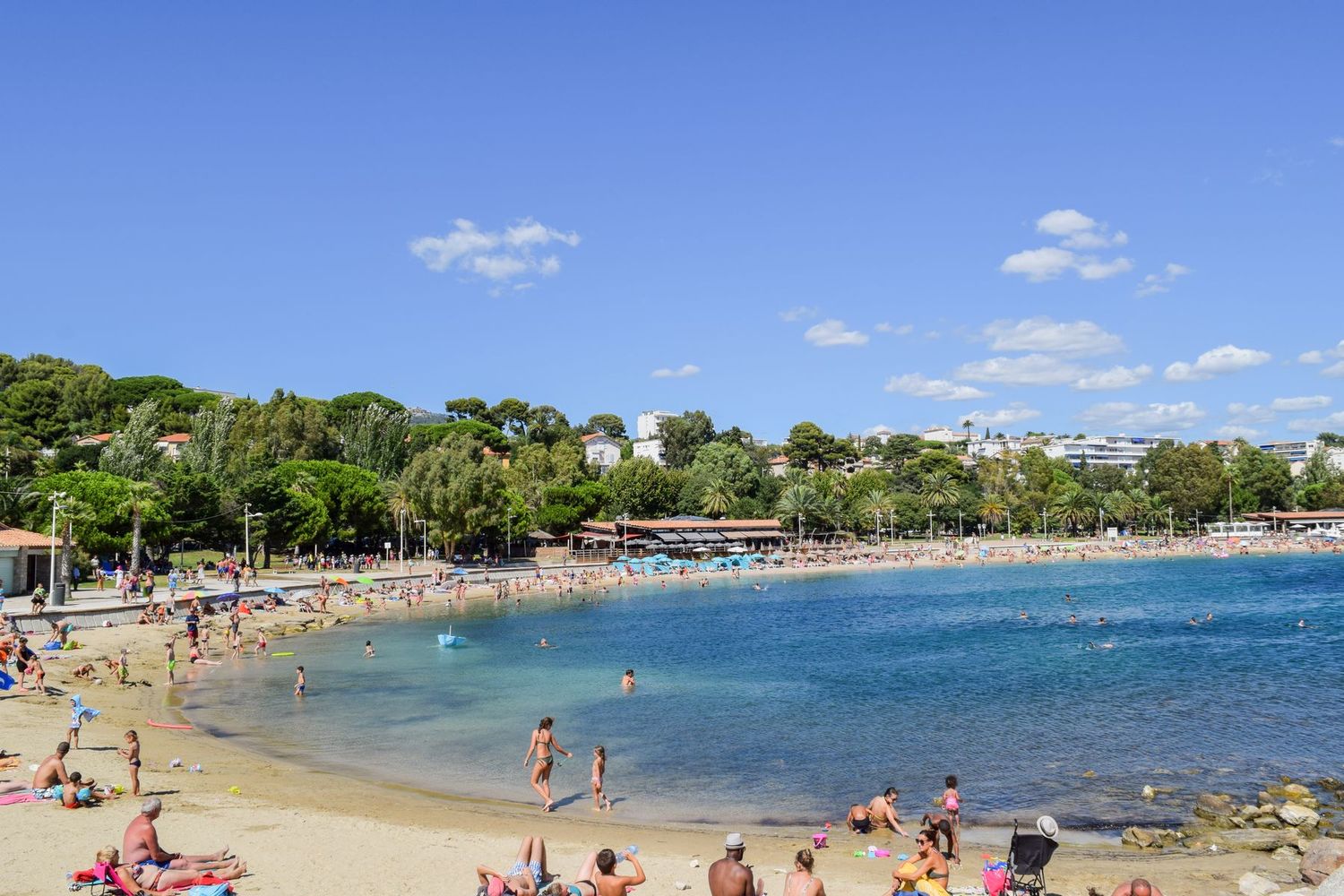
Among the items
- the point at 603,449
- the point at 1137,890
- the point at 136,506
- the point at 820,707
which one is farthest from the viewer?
the point at 603,449

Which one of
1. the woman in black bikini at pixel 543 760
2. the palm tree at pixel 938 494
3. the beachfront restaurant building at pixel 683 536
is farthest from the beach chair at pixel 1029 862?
the palm tree at pixel 938 494

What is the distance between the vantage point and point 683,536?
292 feet

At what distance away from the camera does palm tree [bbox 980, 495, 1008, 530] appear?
401 feet

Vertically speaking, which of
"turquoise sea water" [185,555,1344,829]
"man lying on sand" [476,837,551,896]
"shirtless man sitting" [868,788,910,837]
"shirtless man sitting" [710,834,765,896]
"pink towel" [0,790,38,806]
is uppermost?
"shirtless man sitting" [710,834,765,896]

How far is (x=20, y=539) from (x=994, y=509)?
364 feet

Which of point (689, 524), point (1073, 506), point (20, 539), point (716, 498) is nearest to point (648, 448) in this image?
point (716, 498)

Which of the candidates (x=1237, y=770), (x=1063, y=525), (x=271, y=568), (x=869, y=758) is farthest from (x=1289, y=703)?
(x=1063, y=525)

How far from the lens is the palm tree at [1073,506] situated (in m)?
122

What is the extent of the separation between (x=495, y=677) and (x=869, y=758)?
1400cm

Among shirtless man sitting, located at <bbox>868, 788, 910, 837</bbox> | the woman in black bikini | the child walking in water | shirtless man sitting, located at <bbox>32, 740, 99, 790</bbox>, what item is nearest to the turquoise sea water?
the child walking in water

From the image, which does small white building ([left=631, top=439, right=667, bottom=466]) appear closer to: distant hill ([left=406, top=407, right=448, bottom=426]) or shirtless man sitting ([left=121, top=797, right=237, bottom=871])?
distant hill ([left=406, top=407, right=448, bottom=426])

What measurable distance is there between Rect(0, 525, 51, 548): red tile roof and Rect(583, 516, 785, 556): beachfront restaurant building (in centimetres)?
5249

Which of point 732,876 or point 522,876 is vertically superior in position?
point 732,876

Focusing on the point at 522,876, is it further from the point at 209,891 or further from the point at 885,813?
the point at 885,813
